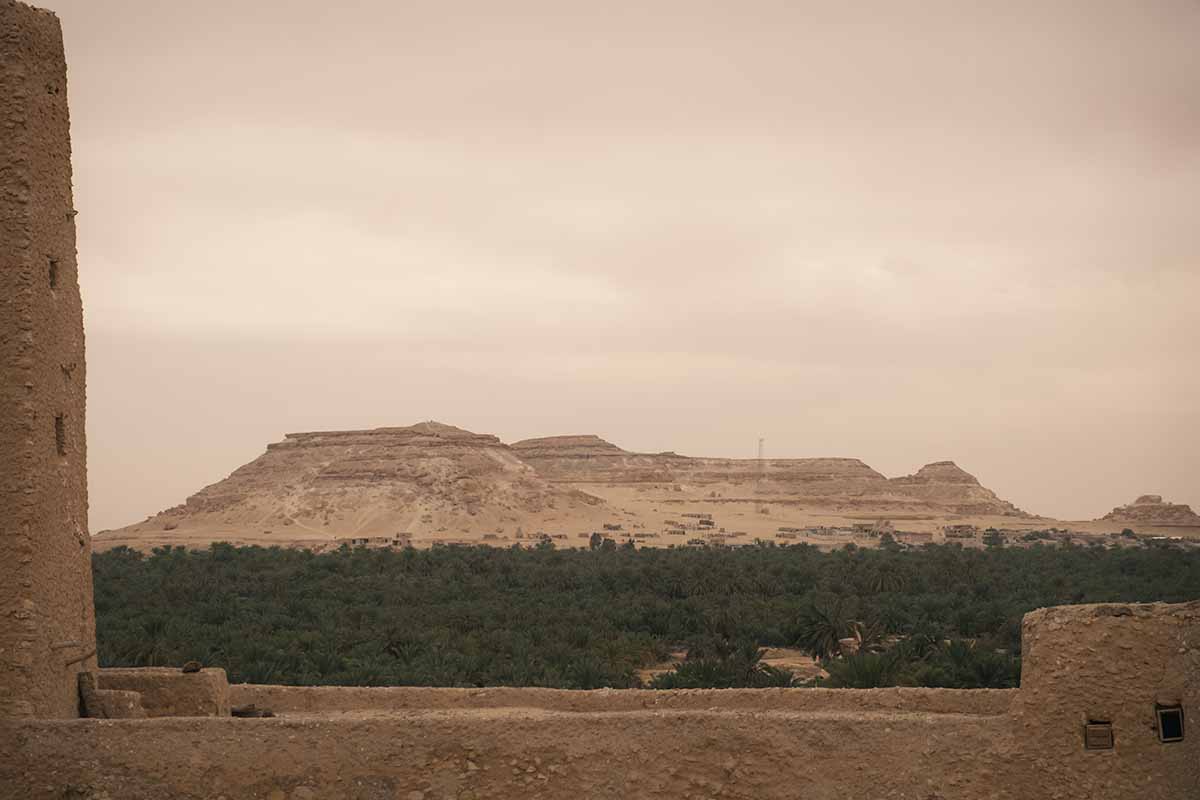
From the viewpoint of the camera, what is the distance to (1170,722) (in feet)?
24.6

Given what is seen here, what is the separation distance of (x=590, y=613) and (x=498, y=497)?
1872 inches

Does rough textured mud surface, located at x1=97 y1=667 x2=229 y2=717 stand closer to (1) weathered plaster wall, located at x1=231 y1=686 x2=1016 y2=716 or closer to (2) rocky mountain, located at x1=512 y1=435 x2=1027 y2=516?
(1) weathered plaster wall, located at x1=231 y1=686 x2=1016 y2=716

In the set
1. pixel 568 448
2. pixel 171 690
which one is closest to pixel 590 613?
pixel 171 690

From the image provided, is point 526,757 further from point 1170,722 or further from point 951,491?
point 951,491

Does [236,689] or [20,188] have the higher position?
[20,188]

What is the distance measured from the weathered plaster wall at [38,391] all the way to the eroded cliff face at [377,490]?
186 ft

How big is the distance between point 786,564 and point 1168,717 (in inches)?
1230

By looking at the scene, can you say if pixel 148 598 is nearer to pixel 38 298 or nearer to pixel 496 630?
pixel 496 630

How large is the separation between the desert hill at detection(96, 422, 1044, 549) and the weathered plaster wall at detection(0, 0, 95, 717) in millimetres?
47934

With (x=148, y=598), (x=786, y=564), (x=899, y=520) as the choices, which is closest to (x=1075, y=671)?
(x=148, y=598)

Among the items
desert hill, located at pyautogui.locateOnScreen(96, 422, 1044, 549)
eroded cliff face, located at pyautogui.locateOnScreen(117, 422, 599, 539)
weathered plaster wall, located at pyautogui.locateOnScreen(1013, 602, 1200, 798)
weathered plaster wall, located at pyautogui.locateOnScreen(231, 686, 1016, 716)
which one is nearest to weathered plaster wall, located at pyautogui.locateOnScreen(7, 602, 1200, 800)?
weathered plaster wall, located at pyautogui.locateOnScreen(1013, 602, 1200, 798)

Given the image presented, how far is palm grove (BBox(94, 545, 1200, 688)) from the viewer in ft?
58.5

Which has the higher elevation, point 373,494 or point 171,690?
point 373,494

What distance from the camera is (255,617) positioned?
24172 mm
